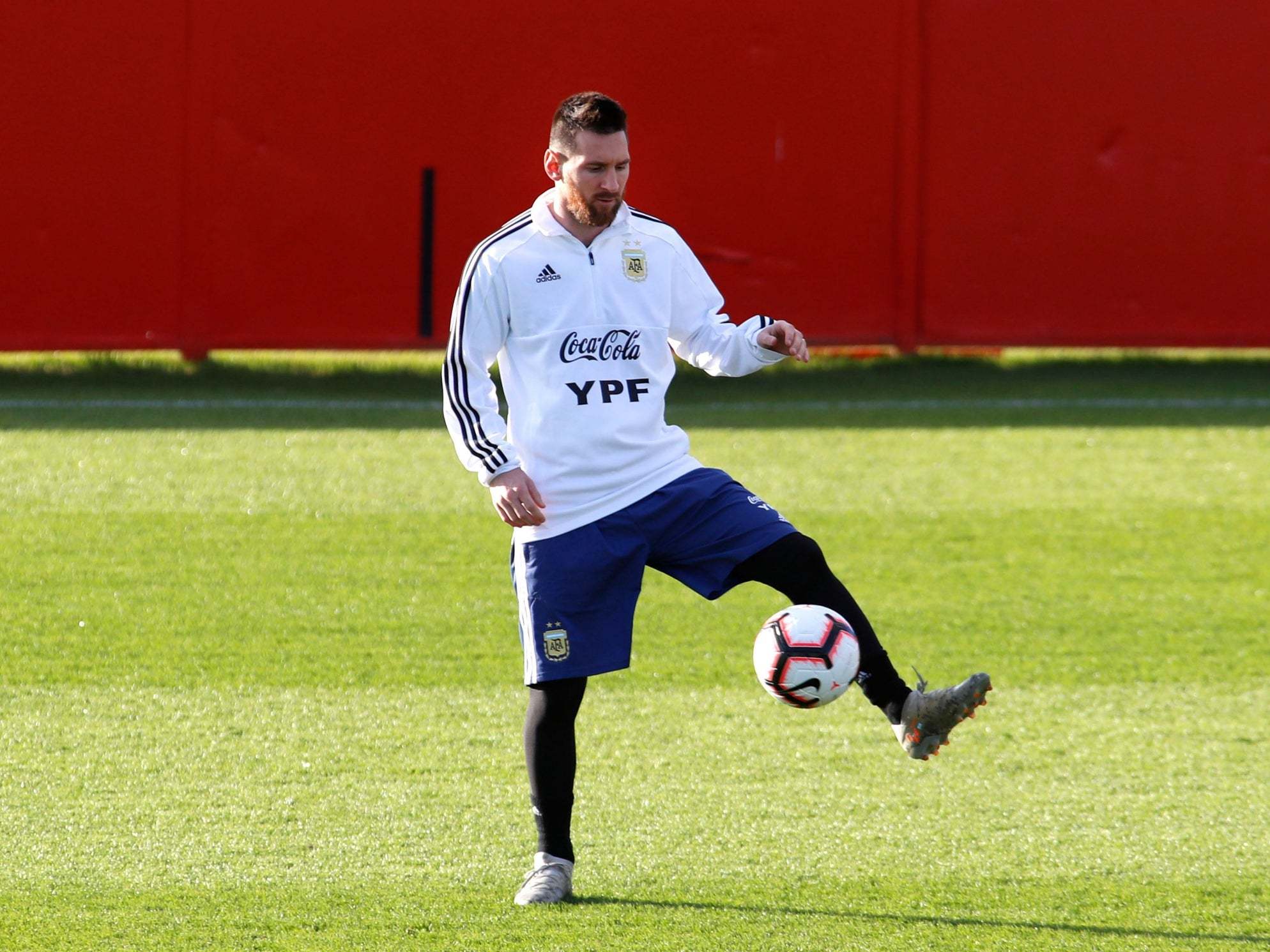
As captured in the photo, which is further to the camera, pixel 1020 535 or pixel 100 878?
pixel 1020 535

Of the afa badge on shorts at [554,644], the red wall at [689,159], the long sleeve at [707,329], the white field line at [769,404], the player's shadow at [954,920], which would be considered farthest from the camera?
the red wall at [689,159]

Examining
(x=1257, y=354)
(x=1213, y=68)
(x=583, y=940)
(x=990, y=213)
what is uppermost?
(x=1213, y=68)

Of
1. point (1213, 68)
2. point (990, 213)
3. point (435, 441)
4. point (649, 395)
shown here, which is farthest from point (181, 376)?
point (649, 395)

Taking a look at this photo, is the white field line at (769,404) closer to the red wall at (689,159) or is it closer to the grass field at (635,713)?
the grass field at (635,713)

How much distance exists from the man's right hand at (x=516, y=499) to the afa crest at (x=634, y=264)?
1.90 ft

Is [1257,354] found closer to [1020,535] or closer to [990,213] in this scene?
[990,213]

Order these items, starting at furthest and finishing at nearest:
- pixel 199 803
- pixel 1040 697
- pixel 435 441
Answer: pixel 435 441 → pixel 1040 697 → pixel 199 803

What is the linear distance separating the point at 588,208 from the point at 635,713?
6.86 ft

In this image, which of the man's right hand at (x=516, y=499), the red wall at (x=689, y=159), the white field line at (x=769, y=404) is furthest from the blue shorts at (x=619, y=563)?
the red wall at (x=689, y=159)

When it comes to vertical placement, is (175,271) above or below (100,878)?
above

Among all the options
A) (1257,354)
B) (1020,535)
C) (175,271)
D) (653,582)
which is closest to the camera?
(653,582)

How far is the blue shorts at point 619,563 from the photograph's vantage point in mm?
4066

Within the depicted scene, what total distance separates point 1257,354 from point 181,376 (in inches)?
323

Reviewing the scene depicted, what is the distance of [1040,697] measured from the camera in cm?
584
